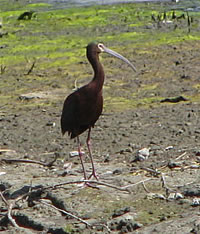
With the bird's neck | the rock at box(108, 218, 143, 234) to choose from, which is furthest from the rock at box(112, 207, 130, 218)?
the bird's neck

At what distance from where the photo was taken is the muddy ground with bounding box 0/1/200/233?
6287mm

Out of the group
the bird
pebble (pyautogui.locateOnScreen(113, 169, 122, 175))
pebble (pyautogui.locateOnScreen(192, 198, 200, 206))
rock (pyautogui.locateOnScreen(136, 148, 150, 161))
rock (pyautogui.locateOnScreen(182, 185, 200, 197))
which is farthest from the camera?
rock (pyautogui.locateOnScreen(136, 148, 150, 161))

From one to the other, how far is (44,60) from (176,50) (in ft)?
8.36

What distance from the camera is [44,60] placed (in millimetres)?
14594

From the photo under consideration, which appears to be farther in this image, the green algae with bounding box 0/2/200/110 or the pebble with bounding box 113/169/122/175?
the green algae with bounding box 0/2/200/110

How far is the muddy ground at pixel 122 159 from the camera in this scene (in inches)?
248

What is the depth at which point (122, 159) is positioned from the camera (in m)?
8.24

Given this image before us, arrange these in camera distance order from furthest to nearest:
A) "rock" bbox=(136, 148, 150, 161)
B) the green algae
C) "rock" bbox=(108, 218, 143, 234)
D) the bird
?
1. the green algae
2. "rock" bbox=(136, 148, 150, 161)
3. the bird
4. "rock" bbox=(108, 218, 143, 234)

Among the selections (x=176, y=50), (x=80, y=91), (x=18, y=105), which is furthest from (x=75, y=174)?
(x=176, y=50)

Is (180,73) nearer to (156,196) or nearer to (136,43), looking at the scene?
(136,43)

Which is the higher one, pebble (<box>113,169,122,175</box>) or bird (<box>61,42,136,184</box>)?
bird (<box>61,42,136,184</box>)

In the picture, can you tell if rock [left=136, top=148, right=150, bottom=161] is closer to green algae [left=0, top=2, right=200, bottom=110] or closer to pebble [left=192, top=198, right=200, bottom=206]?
pebble [left=192, top=198, right=200, bottom=206]

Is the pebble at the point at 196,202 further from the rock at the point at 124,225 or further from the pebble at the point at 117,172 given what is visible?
the pebble at the point at 117,172

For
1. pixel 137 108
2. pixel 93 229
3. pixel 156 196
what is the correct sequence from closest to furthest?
pixel 93 229
pixel 156 196
pixel 137 108
